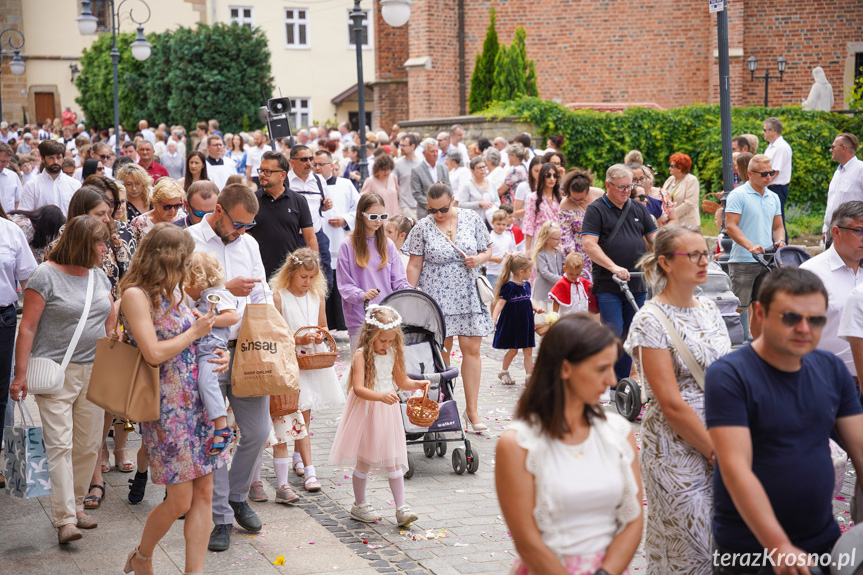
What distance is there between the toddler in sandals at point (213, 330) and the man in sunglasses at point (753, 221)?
5896 millimetres

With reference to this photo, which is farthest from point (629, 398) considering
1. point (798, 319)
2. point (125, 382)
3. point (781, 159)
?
point (781, 159)

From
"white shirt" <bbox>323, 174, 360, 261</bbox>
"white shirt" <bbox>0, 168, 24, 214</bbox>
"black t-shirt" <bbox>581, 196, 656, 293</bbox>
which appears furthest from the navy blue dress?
"white shirt" <bbox>0, 168, 24, 214</bbox>

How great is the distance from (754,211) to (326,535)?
587 cm

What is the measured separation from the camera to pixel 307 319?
6.80m

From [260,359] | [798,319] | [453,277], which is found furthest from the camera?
[453,277]

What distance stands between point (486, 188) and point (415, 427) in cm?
843

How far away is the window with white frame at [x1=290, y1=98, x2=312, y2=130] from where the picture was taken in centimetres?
4691

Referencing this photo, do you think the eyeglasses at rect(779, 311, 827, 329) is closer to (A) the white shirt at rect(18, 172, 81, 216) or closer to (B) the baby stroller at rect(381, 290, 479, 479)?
(B) the baby stroller at rect(381, 290, 479, 479)

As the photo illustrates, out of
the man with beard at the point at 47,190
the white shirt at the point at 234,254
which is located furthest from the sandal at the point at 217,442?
the man with beard at the point at 47,190

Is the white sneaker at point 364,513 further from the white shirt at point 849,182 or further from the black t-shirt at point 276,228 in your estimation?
the white shirt at point 849,182

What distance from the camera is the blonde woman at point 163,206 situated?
24.0 ft

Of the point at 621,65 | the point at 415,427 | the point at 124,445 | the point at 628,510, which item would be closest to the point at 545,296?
the point at 415,427

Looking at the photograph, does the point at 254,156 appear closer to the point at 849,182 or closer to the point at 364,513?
the point at 849,182

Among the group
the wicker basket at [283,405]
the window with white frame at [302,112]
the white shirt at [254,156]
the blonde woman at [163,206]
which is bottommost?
the wicker basket at [283,405]
